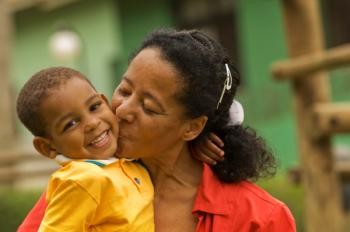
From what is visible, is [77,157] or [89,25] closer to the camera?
[77,157]

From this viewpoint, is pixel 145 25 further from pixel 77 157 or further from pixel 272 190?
pixel 77 157

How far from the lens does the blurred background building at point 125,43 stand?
13.1 metres

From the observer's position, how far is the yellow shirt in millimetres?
2875

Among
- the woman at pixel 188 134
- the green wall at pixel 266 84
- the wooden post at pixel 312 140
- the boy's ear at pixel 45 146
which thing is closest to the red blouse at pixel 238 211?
the woman at pixel 188 134

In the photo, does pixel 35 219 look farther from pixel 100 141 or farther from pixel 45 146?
pixel 100 141

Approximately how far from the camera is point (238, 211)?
3.19 m

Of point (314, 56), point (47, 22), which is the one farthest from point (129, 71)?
point (47, 22)

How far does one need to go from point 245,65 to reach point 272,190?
817 cm

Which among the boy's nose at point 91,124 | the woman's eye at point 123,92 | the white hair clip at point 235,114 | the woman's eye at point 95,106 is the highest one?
the woman's eye at point 123,92

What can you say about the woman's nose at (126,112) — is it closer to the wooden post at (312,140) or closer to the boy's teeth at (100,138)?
the boy's teeth at (100,138)

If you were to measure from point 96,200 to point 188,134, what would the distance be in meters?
0.49

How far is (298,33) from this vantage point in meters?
6.99

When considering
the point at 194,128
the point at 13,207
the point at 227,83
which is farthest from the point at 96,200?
the point at 13,207

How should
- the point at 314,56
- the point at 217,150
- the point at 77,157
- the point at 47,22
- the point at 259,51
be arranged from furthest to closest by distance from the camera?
the point at 47,22
the point at 259,51
the point at 314,56
the point at 217,150
the point at 77,157
